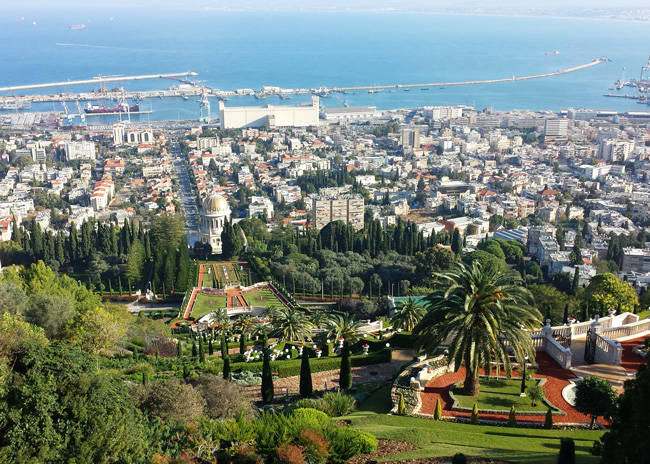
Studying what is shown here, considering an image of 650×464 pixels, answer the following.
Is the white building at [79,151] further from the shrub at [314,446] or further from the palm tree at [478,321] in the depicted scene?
the shrub at [314,446]

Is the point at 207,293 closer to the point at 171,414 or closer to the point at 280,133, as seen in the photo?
the point at 171,414

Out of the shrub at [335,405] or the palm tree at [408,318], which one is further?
the palm tree at [408,318]

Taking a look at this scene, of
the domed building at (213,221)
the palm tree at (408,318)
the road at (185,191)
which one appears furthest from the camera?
the road at (185,191)

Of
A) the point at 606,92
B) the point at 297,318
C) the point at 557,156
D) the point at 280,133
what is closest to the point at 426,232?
the point at 297,318

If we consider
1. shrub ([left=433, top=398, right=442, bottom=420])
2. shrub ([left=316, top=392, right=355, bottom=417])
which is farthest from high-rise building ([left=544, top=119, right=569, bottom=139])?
shrub ([left=433, top=398, right=442, bottom=420])

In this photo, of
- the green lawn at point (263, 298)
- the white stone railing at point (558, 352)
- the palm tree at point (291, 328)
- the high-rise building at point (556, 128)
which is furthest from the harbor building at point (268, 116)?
the white stone railing at point (558, 352)

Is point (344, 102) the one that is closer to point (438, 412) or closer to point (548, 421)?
point (438, 412)

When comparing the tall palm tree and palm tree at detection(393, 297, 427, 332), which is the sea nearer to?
palm tree at detection(393, 297, 427, 332)
